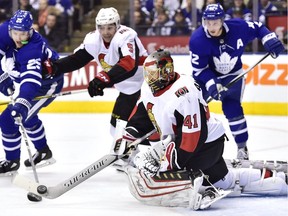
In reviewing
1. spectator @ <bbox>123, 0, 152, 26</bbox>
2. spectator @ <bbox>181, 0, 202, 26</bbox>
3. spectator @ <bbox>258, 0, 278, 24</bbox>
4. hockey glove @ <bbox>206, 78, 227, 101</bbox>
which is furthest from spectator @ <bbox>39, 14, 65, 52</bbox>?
hockey glove @ <bbox>206, 78, 227, 101</bbox>

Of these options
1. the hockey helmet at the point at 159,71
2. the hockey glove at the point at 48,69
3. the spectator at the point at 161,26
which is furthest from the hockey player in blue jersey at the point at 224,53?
the spectator at the point at 161,26

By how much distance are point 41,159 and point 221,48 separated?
1.32 metres

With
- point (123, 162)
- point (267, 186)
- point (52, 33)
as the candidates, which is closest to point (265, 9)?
point (52, 33)

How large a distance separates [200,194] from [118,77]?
1.14 m

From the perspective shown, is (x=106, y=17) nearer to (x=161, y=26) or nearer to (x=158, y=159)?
(x=158, y=159)

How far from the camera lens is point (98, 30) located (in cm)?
507

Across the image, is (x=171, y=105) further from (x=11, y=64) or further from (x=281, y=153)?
(x=281, y=153)

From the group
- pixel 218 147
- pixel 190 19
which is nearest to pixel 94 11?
pixel 190 19

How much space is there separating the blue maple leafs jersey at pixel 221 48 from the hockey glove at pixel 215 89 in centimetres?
→ 5

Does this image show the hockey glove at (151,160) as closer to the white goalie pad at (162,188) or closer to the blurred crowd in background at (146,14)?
the white goalie pad at (162,188)

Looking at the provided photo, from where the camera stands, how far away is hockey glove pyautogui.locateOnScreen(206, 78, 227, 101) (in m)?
5.13

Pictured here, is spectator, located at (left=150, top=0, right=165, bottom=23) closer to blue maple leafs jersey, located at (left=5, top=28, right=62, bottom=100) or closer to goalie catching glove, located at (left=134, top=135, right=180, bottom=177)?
blue maple leafs jersey, located at (left=5, top=28, right=62, bottom=100)

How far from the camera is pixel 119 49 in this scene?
500 cm

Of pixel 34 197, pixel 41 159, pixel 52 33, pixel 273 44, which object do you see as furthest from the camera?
pixel 52 33
